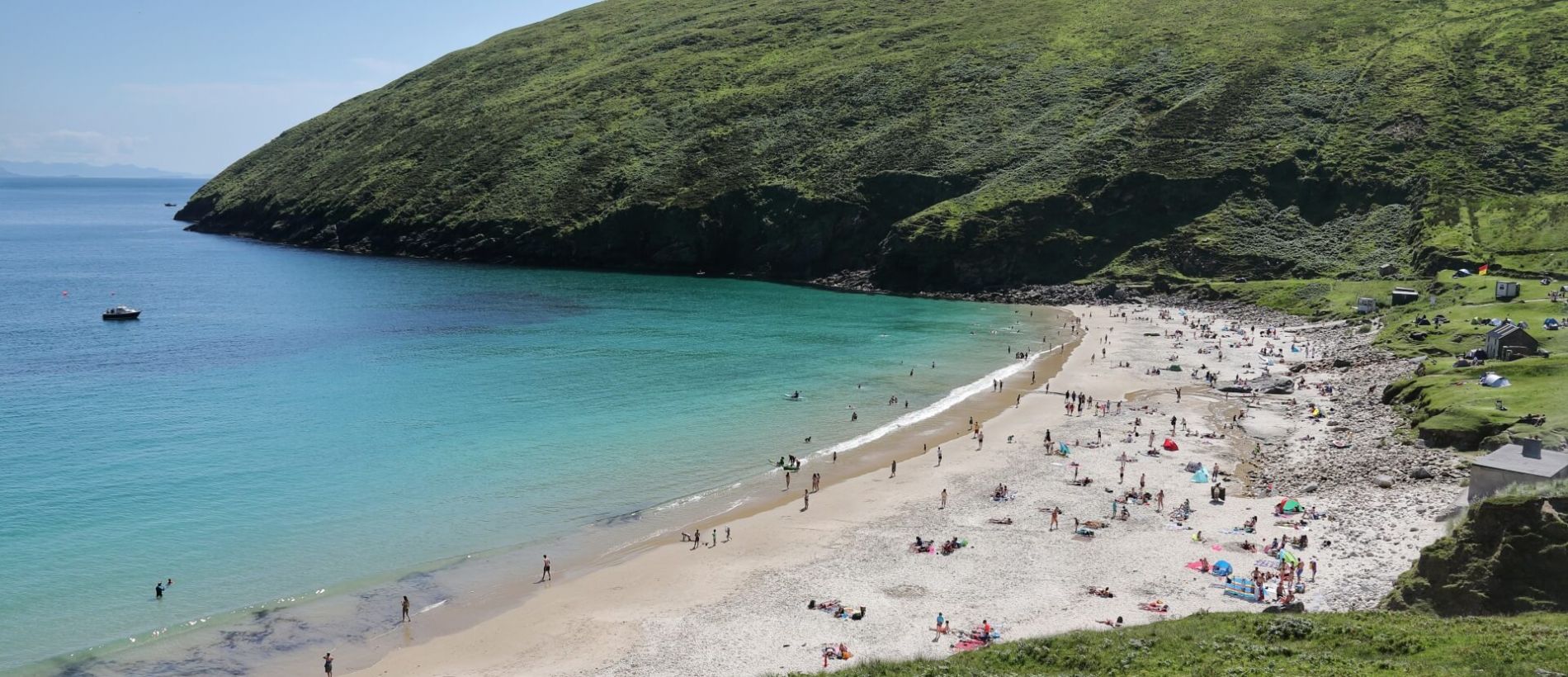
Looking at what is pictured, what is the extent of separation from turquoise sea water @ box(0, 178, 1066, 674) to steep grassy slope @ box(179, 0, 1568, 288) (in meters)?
17.9

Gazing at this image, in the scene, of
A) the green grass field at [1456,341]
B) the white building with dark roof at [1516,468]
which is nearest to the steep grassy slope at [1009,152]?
the green grass field at [1456,341]

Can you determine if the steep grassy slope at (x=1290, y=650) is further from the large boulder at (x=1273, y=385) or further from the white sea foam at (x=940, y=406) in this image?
the large boulder at (x=1273, y=385)

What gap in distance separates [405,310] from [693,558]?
79.1 metres

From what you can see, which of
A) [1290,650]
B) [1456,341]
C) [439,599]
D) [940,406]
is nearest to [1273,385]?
[1456,341]

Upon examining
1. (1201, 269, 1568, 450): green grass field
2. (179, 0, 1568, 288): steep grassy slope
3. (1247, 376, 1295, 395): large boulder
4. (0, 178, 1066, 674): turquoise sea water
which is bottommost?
(0, 178, 1066, 674): turquoise sea water

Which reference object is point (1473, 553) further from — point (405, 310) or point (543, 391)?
point (405, 310)

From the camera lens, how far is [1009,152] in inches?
5541

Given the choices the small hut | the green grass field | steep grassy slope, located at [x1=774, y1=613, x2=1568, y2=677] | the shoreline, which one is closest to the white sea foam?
the shoreline

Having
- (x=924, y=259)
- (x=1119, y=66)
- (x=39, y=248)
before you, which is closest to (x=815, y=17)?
(x=1119, y=66)

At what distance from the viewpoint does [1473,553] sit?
2545 centimetres

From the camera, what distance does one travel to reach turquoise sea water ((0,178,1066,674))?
3806 cm

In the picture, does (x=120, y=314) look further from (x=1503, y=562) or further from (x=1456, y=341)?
(x=1456, y=341)

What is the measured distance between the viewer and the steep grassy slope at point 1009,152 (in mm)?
120188

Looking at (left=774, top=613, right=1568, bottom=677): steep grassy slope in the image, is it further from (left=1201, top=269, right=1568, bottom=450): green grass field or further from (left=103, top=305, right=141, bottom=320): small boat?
(left=103, top=305, right=141, bottom=320): small boat
